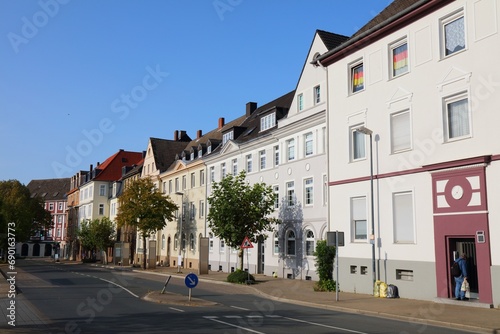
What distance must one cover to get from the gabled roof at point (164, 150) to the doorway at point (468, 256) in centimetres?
4804

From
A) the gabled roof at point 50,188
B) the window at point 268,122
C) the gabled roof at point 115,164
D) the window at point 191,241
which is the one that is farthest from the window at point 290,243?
the gabled roof at point 50,188

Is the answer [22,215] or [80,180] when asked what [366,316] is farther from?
[80,180]

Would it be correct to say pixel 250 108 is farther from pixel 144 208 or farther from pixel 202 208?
pixel 144 208

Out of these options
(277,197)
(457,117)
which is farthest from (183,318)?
(277,197)

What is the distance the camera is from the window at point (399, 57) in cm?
2283

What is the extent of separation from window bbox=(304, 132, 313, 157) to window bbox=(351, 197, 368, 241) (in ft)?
26.9

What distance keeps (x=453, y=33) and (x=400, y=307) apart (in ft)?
35.8

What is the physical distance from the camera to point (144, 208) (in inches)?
2047

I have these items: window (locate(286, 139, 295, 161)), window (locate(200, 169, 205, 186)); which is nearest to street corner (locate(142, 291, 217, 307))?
window (locate(286, 139, 295, 161))

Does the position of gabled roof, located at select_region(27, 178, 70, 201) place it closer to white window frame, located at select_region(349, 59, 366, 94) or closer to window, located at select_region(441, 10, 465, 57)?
white window frame, located at select_region(349, 59, 366, 94)

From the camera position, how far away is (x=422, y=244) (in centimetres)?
2111

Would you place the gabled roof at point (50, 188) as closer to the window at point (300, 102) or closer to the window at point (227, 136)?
the window at point (227, 136)

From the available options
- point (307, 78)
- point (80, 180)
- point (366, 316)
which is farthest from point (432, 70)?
point (80, 180)

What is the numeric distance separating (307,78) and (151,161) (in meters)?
38.5
